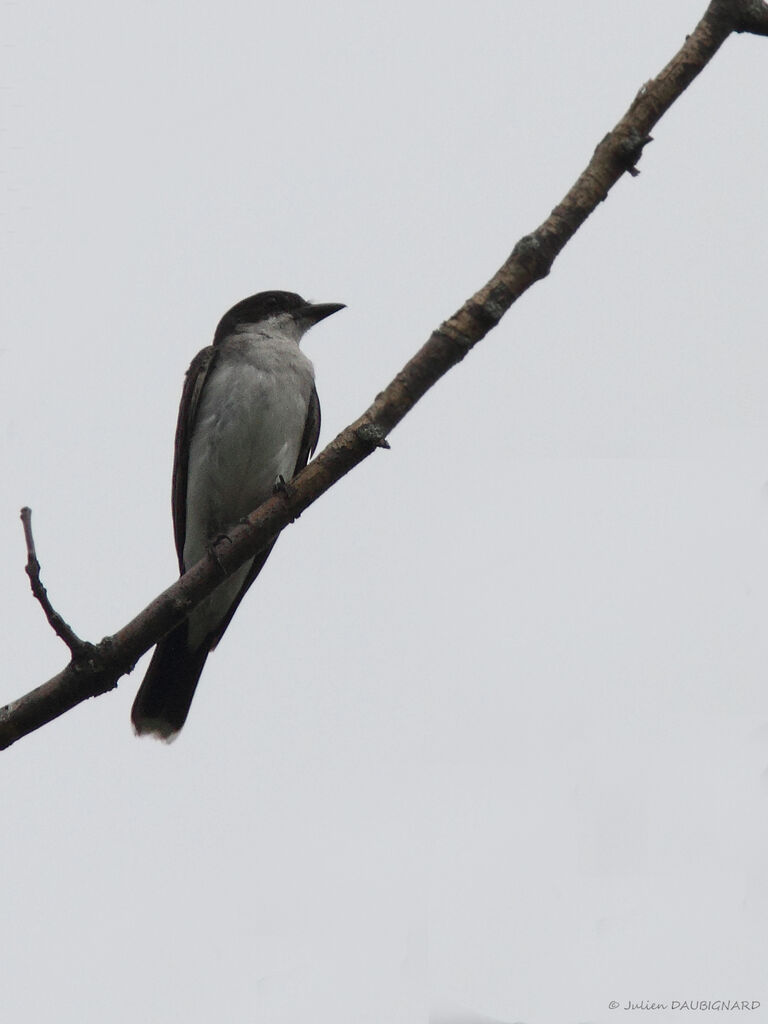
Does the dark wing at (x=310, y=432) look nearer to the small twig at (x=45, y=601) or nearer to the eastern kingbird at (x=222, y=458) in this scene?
the eastern kingbird at (x=222, y=458)

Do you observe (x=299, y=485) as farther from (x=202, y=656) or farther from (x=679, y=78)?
(x=202, y=656)

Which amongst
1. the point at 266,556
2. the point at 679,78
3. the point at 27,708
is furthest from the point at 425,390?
the point at 266,556

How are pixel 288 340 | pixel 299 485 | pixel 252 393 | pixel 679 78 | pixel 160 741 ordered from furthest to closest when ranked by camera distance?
pixel 288 340, pixel 252 393, pixel 160 741, pixel 299 485, pixel 679 78

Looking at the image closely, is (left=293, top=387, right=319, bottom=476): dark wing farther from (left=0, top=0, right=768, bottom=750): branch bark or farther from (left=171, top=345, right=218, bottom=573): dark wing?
(left=0, top=0, right=768, bottom=750): branch bark

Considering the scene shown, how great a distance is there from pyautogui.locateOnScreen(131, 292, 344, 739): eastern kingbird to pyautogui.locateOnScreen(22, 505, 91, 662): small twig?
9.60 ft

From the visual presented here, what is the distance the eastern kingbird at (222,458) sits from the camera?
7.07 m

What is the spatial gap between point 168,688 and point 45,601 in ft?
10.2

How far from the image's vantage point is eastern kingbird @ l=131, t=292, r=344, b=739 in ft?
23.2

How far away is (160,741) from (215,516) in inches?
53.7

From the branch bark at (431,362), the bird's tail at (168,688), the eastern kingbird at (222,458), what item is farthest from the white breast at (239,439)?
the branch bark at (431,362)

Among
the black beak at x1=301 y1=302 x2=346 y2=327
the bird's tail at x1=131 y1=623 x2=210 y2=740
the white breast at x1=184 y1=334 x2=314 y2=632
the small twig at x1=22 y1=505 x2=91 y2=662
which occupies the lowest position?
the small twig at x1=22 y1=505 x2=91 y2=662

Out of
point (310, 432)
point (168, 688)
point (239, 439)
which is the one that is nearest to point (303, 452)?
point (310, 432)

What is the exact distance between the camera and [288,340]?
784 centimetres

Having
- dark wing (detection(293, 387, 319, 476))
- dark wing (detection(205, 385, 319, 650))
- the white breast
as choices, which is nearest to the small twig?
the white breast
